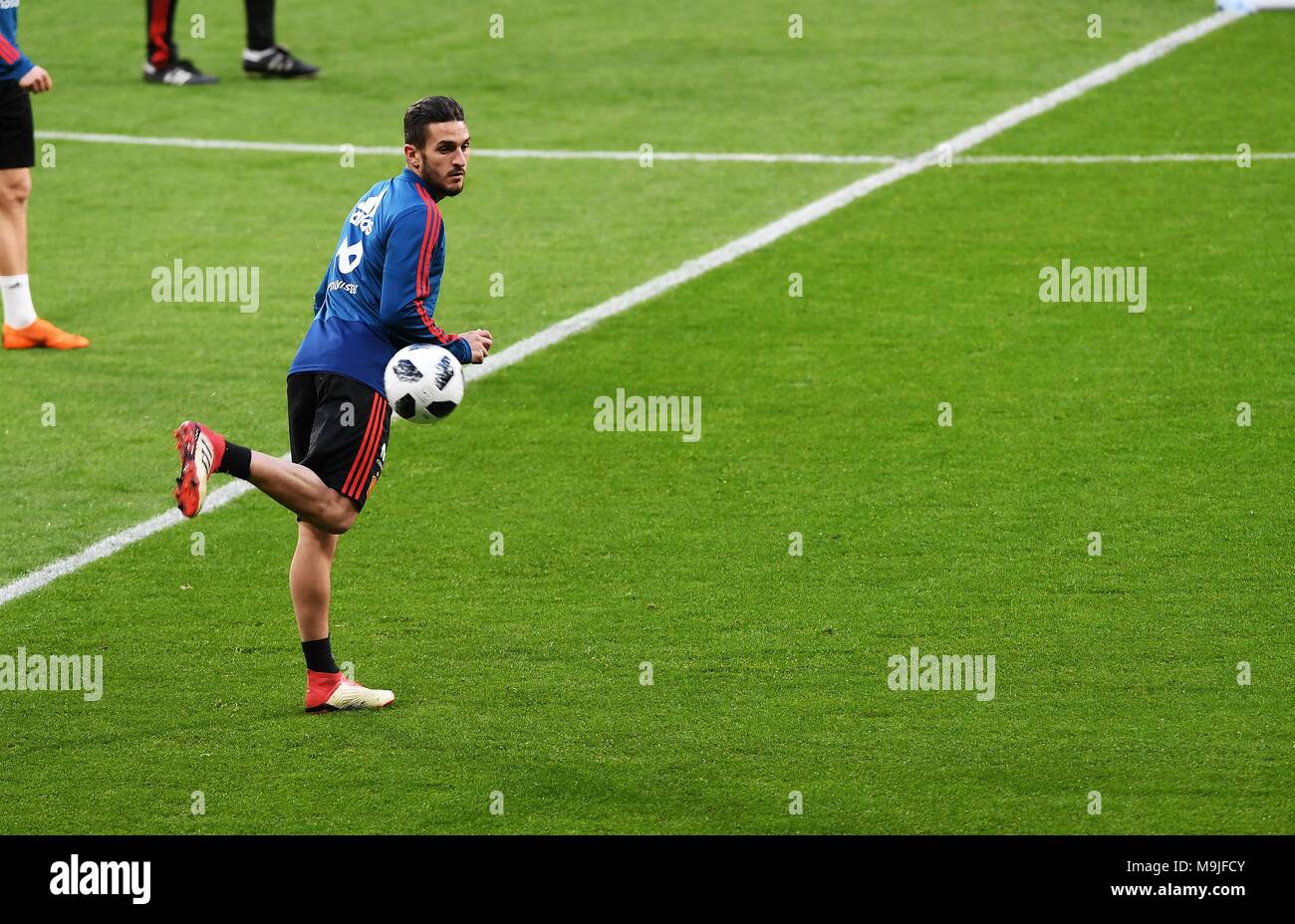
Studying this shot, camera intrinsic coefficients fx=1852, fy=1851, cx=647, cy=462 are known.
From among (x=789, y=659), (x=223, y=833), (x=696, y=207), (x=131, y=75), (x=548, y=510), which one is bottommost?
(x=223, y=833)

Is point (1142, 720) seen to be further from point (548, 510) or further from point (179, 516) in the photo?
point (179, 516)

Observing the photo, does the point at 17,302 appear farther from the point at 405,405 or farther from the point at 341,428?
the point at 405,405

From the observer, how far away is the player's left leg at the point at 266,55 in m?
16.9

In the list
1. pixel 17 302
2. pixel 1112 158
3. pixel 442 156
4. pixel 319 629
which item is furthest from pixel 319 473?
pixel 1112 158

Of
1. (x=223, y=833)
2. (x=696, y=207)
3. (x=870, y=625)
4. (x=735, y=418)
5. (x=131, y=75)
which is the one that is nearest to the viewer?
(x=223, y=833)

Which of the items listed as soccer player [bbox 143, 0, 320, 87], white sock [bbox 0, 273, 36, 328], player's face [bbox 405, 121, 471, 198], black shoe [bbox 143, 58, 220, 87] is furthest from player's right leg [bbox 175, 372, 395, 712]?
black shoe [bbox 143, 58, 220, 87]

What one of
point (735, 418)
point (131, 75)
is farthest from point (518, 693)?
point (131, 75)

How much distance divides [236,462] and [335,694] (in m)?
0.94

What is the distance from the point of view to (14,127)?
10180mm

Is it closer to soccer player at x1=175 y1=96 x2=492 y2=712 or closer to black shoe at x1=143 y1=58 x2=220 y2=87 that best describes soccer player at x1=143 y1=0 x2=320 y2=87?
black shoe at x1=143 y1=58 x2=220 y2=87

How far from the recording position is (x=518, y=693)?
664 centimetres

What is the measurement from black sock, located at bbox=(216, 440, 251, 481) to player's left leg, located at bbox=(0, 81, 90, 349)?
15.8 ft

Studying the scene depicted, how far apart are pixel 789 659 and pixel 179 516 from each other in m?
3.12

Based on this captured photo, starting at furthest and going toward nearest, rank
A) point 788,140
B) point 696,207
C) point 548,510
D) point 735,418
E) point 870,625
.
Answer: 1. point 788,140
2. point 696,207
3. point 735,418
4. point 548,510
5. point 870,625
